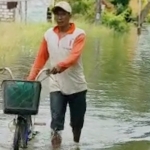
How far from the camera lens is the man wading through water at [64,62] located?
857 cm

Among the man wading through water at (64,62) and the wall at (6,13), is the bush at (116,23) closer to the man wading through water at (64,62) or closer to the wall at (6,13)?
the wall at (6,13)

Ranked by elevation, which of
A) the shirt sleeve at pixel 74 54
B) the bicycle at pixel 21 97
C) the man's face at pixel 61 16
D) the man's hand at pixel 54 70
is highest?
the man's face at pixel 61 16

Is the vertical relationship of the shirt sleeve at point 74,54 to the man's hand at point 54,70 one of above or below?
above

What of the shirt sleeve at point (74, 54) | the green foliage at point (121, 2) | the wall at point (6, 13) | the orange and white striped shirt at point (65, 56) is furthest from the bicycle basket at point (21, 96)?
the green foliage at point (121, 2)

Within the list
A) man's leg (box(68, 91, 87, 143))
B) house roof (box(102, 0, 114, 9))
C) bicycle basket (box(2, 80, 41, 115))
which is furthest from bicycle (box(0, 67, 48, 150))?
house roof (box(102, 0, 114, 9))

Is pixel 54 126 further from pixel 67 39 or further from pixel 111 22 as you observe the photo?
pixel 111 22

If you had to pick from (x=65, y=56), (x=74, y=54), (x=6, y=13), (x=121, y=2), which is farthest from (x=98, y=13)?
(x=74, y=54)

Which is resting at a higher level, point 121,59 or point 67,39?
point 67,39

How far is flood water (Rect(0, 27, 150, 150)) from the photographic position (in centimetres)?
970

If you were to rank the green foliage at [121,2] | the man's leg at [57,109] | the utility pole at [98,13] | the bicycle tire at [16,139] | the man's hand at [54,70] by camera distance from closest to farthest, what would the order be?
the bicycle tire at [16,139] → the man's hand at [54,70] → the man's leg at [57,109] → the utility pole at [98,13] → the green foliage at [121,2]

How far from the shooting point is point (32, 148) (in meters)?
9.05

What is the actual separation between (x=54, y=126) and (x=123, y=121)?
8.43 feet

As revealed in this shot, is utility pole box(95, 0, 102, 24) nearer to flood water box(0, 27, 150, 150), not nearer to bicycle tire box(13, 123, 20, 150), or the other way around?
flood water box(0, 27, 150, 150)

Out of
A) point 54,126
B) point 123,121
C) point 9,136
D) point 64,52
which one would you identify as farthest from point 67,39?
point 123,121
